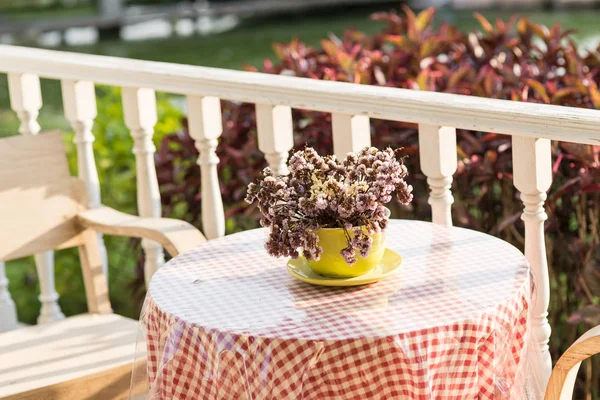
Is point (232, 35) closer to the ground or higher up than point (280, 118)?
closer to the ground

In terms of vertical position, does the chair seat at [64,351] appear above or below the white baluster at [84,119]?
below

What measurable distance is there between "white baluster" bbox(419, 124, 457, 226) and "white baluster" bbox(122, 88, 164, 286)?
1.01 meters

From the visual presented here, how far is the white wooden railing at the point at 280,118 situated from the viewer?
2.53 meters

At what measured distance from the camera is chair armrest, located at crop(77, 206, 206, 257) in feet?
9.50

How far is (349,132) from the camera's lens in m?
2.89

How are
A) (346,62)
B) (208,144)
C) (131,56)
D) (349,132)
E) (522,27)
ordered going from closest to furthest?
(349,132), (208,144), (346,62), (522,27), (131,56)

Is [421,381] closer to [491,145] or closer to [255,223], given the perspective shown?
[491,145]

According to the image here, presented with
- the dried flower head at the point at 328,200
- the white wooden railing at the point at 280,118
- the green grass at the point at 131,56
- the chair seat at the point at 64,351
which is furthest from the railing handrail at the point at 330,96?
the green grass at the point at 131,56

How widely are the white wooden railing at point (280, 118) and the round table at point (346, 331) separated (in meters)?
0.30

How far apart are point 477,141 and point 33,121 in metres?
1.58

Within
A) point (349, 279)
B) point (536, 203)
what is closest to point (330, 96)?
point (536, 203)

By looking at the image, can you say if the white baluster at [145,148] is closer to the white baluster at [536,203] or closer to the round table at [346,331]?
the round table at [346,331]

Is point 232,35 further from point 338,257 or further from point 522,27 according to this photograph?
point 338,257

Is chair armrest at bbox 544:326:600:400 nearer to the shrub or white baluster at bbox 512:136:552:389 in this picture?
white baluster at bbox 512:136:552:389
